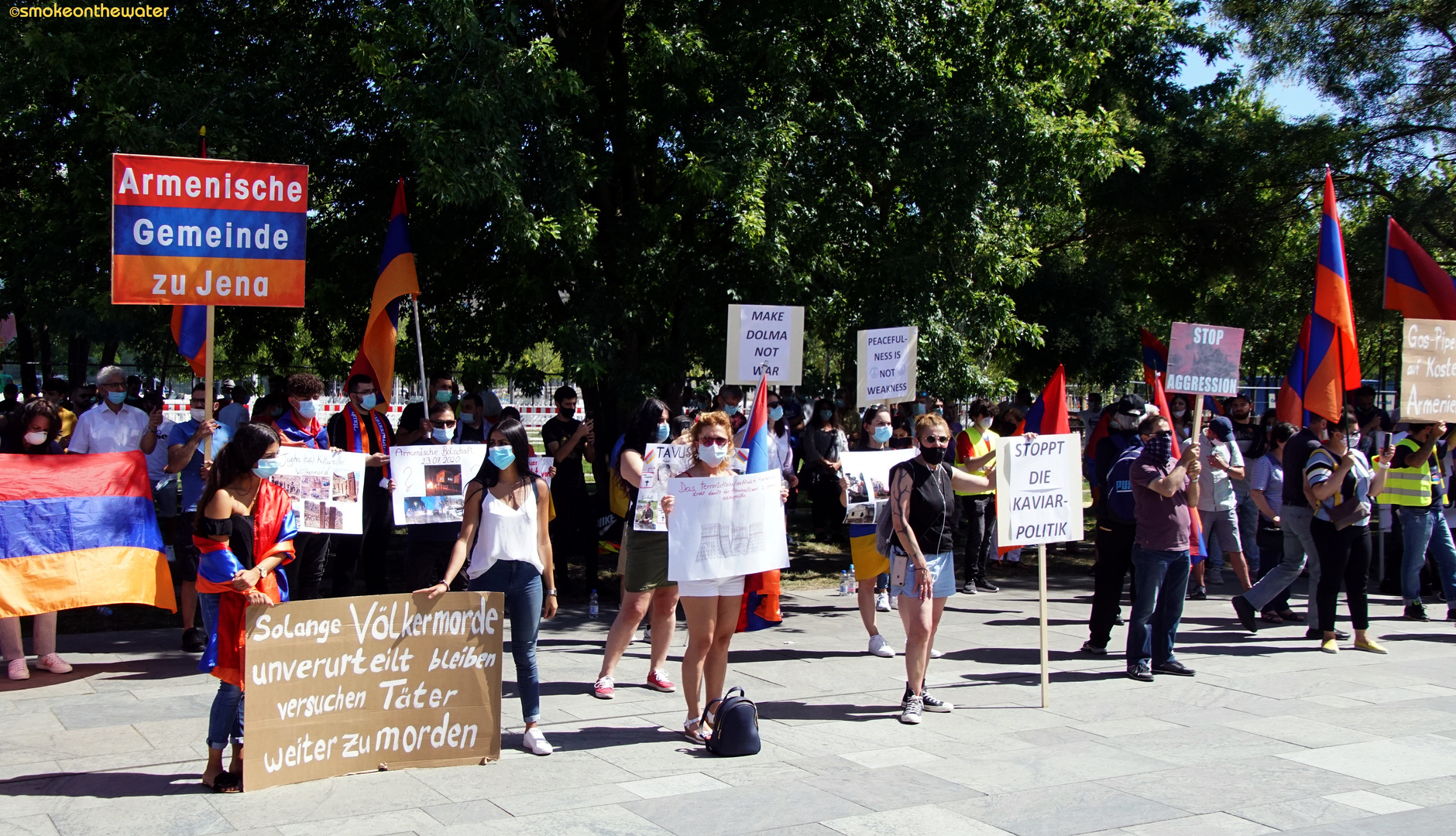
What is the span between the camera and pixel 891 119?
12.5 metres

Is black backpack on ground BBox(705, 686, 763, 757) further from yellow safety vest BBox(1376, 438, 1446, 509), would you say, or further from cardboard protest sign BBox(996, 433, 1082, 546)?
yellow safety vest BBox(1376, 438, 1446, 509)

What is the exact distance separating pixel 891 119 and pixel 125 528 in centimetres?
816

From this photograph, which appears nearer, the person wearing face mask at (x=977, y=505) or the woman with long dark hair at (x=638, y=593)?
the woman with long dark hair at (x=638, y=593)

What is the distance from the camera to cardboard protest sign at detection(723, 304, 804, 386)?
10.0 m

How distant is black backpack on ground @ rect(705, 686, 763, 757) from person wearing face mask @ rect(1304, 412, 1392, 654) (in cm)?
542

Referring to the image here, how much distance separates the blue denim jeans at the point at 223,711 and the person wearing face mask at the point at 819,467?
798 cm

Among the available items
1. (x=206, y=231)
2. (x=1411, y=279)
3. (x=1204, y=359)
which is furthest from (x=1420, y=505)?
(x=206, y=231)

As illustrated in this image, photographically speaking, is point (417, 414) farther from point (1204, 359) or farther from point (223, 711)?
point (1204, 359)

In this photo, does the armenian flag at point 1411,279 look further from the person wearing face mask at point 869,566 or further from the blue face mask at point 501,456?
the blue face mask at point 501,456

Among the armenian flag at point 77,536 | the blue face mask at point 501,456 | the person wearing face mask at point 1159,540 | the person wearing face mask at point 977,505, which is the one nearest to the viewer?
the blue face mask at point 501,456

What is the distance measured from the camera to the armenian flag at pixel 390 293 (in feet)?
35.9

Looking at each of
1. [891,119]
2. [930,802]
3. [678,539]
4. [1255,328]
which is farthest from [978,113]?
[1255,328]

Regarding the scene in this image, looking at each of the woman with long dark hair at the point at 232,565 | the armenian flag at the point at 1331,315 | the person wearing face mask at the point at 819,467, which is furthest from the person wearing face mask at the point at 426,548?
the armenian flag at the point at 1331,315

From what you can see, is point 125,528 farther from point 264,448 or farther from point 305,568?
point 264,448
